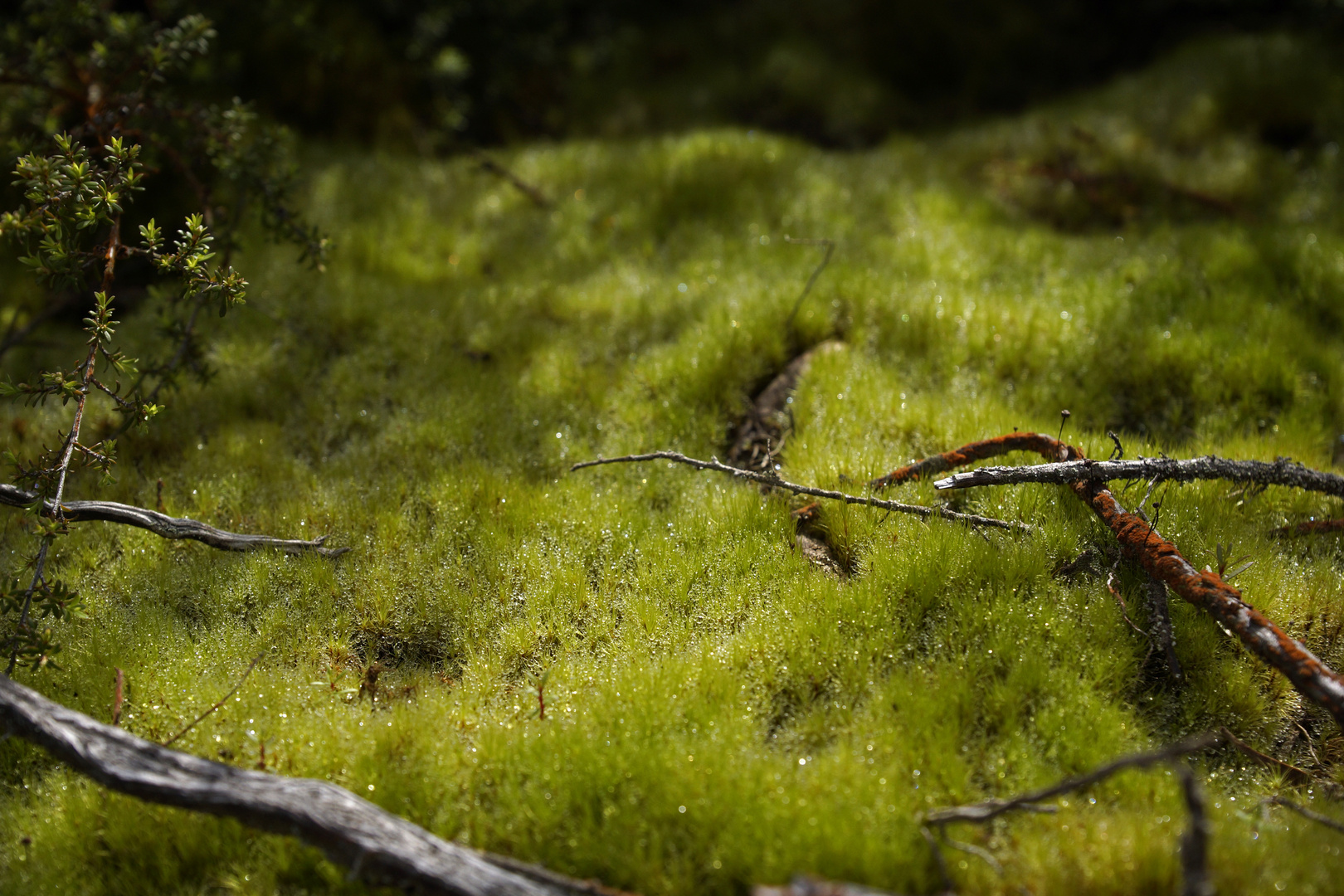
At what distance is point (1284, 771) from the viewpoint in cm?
298

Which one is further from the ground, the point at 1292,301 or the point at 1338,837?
the point at 1292,301

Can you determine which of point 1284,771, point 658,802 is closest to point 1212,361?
point 1284,771

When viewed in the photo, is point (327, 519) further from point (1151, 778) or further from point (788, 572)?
point (1151, 778)

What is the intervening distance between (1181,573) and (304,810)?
3.28 metres

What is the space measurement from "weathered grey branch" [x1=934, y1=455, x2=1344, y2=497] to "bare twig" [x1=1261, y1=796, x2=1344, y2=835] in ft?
4.29

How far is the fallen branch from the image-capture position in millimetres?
3477

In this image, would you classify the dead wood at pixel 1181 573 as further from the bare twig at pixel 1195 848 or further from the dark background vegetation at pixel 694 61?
the dark background vegetation at pixel 694 61

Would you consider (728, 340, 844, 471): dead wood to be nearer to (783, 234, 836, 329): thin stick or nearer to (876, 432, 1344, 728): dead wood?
(783, 234, 836, 329): thin stick

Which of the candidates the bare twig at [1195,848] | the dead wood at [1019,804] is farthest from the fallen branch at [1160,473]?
the bare twig at [1195,848]

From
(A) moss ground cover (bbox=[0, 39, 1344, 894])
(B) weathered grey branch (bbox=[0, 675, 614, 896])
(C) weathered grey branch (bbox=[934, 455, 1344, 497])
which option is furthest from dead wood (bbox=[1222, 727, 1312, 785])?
(B) weathered grey branch (bbox=[0, 675, 614, 896])

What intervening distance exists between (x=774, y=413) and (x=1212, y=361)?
8.49 feet

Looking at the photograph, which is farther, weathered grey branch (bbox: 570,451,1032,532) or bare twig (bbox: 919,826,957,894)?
weathered grey branch (bbox: 570,451,1032,532)

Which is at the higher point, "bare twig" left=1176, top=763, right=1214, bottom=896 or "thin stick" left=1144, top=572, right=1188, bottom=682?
"bare twig" left=1176, top=763, right=1214, bottom=896

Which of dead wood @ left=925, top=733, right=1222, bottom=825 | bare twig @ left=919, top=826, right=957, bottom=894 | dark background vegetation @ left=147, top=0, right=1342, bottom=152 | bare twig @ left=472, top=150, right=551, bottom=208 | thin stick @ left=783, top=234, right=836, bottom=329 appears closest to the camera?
dead wood @ left=925, top=733, right=1222, bottom=825
